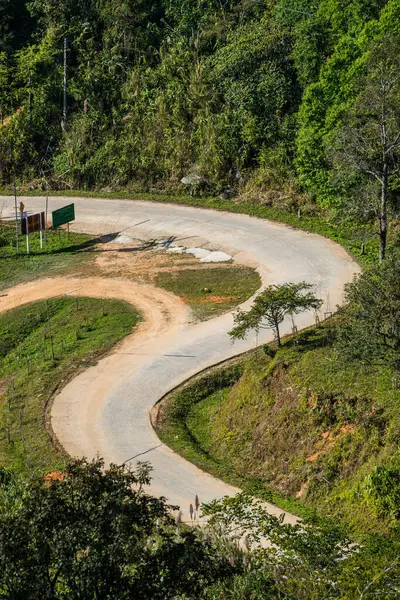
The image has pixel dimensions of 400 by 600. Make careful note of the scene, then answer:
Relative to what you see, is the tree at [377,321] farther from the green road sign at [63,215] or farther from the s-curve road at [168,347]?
the green road sign at [63,215]

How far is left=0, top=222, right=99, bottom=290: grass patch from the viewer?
47562 mm

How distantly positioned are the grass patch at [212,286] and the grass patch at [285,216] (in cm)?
581

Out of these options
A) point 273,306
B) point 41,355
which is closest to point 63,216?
point 41,355

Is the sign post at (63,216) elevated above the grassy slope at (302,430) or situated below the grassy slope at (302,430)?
above

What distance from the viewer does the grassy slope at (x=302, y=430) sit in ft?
82.7

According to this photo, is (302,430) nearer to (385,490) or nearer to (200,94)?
(385,490)

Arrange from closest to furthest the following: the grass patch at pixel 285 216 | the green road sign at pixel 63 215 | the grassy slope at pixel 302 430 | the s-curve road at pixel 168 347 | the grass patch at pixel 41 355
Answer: the grassy slope at pixel 302 430 < the s-curve road at pixel 168 347 < the grass patch at pixel 41 355 < the grass patch at pixel 285 216 < the green road sign at pixel 63 215

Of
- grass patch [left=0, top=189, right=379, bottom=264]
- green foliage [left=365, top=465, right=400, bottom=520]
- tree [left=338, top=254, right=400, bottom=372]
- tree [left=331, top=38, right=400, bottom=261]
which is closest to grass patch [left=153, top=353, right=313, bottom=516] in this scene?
green foliage [left=365, top=465, right=400, bottom=520]

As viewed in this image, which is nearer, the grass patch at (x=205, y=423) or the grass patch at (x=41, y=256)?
the grass patch at (x=205, y=423)

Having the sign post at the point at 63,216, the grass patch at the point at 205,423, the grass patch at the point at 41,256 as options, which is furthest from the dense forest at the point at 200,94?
the grass patch at the point at 205,423

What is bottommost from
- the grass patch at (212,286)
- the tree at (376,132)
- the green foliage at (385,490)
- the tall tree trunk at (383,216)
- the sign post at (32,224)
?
the green foliage at (385,490)

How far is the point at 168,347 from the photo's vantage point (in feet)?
121

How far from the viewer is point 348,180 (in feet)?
152

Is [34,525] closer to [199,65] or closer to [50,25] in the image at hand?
[199,65]
